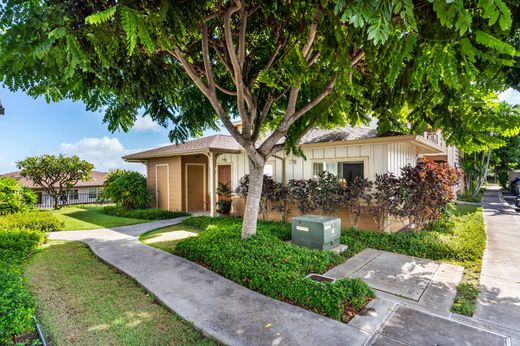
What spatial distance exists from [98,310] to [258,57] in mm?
6477

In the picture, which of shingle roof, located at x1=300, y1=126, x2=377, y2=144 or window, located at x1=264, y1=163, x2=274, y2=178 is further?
window, located at x1=264, y1=163, x2=274, y2=178

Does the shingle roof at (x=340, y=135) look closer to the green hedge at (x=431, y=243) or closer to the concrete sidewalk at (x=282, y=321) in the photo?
the green hedge at (x=431, y=243)

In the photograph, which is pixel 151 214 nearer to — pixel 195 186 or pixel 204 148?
pixel 195 186

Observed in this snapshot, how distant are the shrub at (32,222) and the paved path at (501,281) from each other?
1213 centimetres

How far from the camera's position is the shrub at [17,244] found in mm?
5754

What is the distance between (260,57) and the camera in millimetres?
6988

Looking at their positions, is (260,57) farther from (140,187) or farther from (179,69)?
(140,187)

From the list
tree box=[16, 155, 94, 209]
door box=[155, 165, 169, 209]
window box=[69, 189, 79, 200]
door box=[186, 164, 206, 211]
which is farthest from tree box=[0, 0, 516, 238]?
window box=[69, 189, 79, 200]

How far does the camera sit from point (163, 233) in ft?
30.8

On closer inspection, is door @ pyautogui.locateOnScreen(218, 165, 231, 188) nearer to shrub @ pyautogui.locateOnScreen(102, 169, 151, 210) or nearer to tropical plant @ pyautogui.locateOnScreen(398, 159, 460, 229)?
shrub @ pyautogui.locateOnScreen(102, 169, 151, 210)

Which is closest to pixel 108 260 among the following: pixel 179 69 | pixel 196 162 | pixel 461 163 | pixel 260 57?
pixel 179 69

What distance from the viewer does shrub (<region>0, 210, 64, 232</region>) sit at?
863 cm

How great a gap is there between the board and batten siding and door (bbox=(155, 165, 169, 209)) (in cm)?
510

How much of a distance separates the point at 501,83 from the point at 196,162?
12.8m
